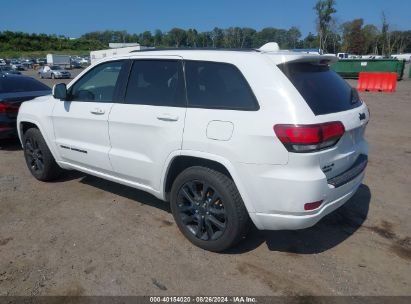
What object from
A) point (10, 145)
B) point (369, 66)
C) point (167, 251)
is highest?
point (369, 66)

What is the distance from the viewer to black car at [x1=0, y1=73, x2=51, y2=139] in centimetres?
705

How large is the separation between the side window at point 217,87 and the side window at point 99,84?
1.06 metres

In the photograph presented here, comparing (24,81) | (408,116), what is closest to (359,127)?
(24,81)

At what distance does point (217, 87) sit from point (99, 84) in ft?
5.87

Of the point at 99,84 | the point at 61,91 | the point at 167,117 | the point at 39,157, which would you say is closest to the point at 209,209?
the point at 167,117

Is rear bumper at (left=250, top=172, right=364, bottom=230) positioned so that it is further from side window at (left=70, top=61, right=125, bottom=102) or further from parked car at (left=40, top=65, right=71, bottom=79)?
parked car at (left=40, top=65, right=71, bottom=79)

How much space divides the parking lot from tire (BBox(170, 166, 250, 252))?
0.17 meters

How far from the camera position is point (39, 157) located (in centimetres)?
536

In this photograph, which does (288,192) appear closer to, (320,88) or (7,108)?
(320,88)

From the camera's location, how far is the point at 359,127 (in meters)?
3.43

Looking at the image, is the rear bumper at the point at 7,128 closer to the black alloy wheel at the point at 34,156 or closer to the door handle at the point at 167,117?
the black alloy wheel at the point at 34,156

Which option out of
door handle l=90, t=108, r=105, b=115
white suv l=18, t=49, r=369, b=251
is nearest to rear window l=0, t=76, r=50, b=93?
white suv l=18, t=49, r=369, b=251

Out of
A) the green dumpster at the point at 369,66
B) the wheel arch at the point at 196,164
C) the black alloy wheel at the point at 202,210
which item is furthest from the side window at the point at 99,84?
the green dumpster at the point at 369,66

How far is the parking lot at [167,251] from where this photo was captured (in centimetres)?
303
